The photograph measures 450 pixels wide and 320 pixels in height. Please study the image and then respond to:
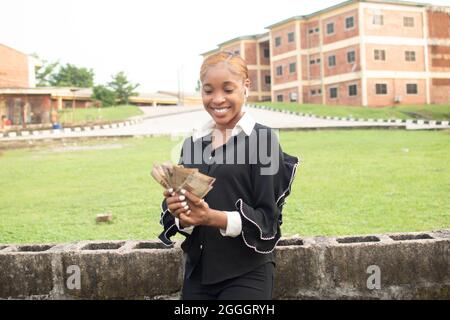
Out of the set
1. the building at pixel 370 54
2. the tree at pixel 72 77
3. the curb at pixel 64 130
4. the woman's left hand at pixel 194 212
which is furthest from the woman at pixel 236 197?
the tree at pixel 72 77

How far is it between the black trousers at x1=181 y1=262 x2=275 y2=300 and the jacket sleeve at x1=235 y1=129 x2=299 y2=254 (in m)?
0.13

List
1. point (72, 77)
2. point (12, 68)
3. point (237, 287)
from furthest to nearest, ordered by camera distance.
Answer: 1. point (72, 77)
2. point (12, 68)
3. point (237, 287)

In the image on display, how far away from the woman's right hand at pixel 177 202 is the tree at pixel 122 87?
4511 cm

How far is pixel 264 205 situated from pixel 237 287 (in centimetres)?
40

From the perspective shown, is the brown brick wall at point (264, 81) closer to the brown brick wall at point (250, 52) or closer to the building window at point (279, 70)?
the brown brick wall at point (250, 52)

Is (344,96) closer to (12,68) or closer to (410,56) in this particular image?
(410,56)

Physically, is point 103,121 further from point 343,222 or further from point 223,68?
point 223,68

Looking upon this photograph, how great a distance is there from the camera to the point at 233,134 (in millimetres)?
2420

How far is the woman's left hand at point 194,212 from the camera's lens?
80.9 inches

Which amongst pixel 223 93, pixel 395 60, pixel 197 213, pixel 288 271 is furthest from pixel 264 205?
pixel 395 60

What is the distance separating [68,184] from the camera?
9750 millimetres

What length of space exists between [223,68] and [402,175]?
7.17m
